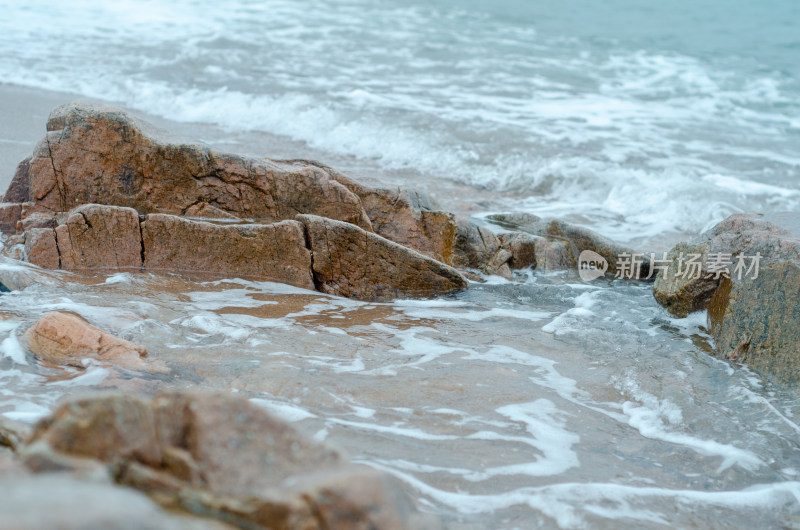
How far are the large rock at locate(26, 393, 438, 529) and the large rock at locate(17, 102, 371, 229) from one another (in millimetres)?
3902

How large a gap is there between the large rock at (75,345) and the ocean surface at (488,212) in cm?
10

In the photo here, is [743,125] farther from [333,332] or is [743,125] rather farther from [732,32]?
[333,332]

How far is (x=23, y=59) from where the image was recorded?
14477 millimetres

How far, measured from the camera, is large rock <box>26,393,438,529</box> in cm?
166

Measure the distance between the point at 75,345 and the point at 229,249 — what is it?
1.74m

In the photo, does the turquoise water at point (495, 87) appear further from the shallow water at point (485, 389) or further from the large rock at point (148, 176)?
the large rock at point (148, 176)

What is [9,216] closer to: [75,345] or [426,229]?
[75,345]

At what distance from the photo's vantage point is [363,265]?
5445mm

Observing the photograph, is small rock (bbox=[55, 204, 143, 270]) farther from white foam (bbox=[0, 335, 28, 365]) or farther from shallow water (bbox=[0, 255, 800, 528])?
white foam (bbox=[0, 335, 28, 365])

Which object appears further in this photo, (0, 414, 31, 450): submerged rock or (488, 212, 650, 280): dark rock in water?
(488, 212, 650, 280): dark rock in water

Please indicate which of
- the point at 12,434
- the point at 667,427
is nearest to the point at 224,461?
the point at 12,434

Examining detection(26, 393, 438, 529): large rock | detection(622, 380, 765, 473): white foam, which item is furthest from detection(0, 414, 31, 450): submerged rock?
detection(622, 380, 765, 473): white foam

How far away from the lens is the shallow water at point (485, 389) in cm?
315

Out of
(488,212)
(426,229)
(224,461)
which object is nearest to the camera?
(224,461)
